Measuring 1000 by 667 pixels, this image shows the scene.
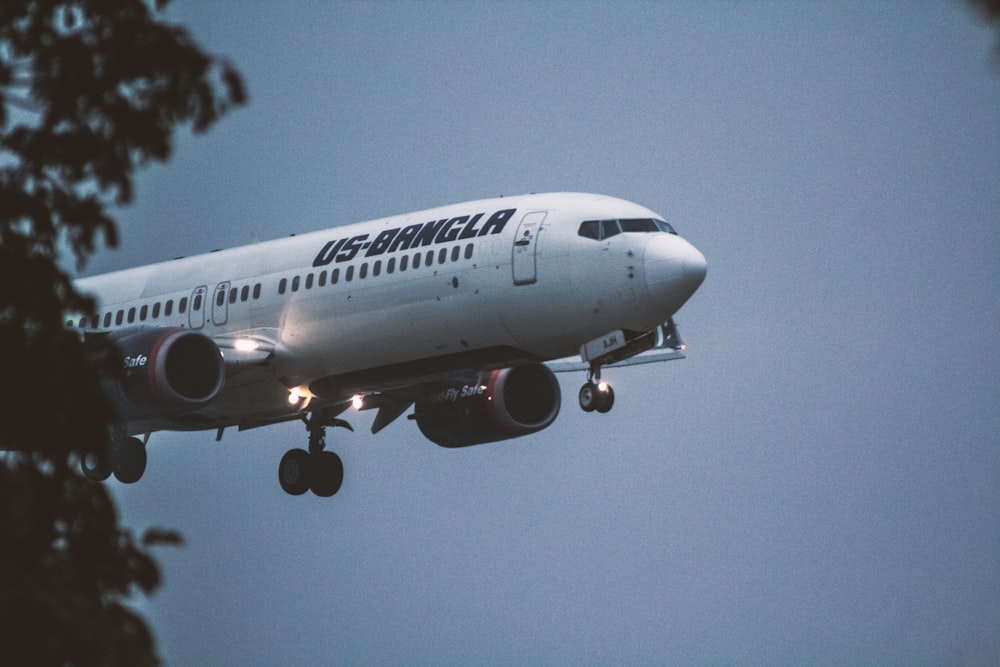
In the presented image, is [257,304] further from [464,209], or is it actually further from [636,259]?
[636,259]

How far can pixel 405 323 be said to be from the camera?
44.2 m

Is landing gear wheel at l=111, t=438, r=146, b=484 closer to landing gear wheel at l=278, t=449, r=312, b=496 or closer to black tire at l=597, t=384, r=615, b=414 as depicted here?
landing gear wheel at l=278, t=449, r=312, b=496

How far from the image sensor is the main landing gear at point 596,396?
42.9 m

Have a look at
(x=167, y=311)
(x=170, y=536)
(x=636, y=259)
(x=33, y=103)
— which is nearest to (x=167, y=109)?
(x=33, y=103)

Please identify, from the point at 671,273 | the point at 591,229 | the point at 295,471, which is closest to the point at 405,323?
the point at 591,229

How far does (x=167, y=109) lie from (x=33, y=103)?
1.25 metres

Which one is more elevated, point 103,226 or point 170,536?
point 103,226

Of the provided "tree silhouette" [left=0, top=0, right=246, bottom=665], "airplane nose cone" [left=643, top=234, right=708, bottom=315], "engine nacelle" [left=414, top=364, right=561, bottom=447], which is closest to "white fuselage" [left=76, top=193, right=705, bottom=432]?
"airplane nose cone" [left=643, top=234, right=708, bottom=315]

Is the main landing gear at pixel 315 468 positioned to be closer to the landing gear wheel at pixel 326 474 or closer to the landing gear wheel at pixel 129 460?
the landing gear wheel at pixel 326 474

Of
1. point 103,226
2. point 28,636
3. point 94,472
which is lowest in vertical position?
point 28,636

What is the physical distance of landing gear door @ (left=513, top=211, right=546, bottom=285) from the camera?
4250 centimetres

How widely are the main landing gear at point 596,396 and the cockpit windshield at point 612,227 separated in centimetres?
295

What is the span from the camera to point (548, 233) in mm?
42812

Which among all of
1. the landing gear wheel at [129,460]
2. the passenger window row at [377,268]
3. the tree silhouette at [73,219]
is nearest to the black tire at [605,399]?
the passenger window row at [377,268]
